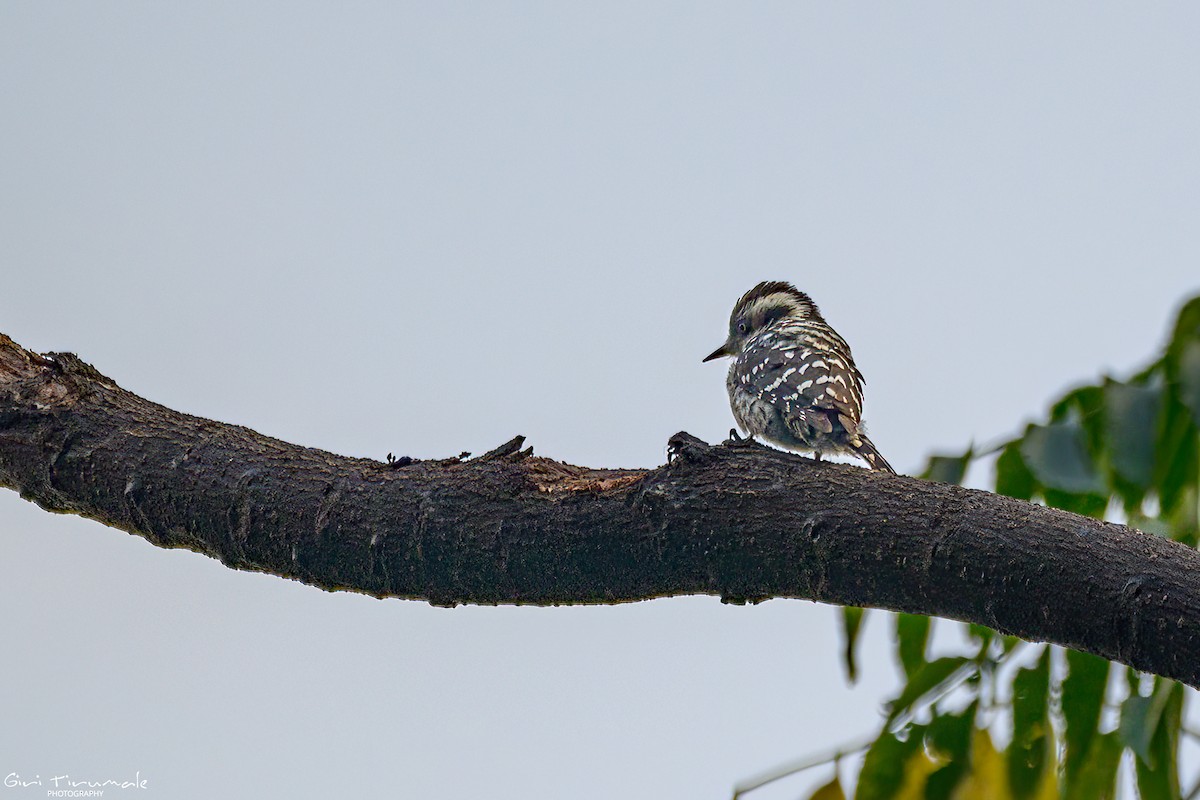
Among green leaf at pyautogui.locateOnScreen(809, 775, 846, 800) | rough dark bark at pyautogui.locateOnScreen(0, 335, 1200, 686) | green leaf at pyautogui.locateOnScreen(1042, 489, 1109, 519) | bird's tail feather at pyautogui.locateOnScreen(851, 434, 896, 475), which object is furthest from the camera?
bird's tail feather at pyautogui.locateOnScreen(851, 434, 896, 475)

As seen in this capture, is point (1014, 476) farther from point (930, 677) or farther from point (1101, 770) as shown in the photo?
point (1101, 770)

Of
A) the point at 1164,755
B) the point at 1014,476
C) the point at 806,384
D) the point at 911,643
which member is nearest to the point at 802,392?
the point at 806,384

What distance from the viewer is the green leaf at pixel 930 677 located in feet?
9.47

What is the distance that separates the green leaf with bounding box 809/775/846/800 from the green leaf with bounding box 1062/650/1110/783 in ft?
1.85

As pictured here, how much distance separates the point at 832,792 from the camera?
3078 millimetres

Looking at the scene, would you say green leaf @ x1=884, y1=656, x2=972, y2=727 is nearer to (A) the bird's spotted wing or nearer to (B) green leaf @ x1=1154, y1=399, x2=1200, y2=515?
(B) green leaf @ x1=1154, y1=399, x2=1200, y2=515

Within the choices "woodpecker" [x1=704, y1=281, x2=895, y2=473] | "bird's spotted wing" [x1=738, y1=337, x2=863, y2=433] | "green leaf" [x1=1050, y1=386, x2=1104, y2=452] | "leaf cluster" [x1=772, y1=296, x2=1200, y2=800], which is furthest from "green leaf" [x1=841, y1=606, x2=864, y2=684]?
"bird's spotted wing" [x1=738, y1=337, x2=863, y2=433]

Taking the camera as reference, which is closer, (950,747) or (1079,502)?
(1079,502)

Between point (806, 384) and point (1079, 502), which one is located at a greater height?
point (806, 384)

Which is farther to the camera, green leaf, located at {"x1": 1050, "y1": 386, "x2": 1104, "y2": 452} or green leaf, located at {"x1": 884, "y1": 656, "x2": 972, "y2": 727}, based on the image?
green leaf, located at {"x1": 884, "y1": 656, "x2": 972, "y2": 727}

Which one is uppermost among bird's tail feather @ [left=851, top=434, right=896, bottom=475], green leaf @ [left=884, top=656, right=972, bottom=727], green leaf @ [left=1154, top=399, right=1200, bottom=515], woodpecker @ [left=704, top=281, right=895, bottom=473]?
woodpecker @ [left=704, top=281, right=895, bottom=473]

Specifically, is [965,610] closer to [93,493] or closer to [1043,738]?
[1043,738]

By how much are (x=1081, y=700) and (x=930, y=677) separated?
35 cm

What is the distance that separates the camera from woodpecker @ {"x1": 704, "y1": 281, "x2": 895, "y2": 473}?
4.17 m
